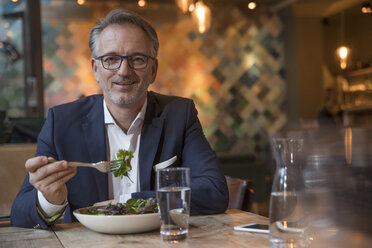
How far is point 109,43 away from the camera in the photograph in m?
1.47

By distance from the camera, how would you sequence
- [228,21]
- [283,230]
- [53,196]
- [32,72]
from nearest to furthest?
[283,230] → [53,196] → [32,72] → [228,21]

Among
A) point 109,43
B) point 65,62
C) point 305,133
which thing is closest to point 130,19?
point 109,43

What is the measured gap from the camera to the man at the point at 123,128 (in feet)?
4.58

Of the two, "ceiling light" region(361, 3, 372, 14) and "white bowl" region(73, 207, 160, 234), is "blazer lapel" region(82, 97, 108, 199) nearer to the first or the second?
"white bowl" region(73, 207, 160, 234)

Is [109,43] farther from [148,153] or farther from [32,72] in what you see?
[32,72]

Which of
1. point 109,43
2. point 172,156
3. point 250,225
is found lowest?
point 250,225

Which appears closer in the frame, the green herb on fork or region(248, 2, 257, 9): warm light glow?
the green herb on fork

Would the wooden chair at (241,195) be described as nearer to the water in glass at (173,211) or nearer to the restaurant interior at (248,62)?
the water in glass at (173,211)

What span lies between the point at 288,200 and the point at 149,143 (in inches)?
30.1

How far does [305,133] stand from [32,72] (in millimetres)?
3079

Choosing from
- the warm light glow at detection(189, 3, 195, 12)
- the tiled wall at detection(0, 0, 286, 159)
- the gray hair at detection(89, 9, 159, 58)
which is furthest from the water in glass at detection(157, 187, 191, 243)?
the tiled wall at detection(0, 0, 286, 159)

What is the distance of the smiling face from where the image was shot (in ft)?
4.81

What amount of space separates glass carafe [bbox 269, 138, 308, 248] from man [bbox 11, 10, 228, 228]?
1.82ft

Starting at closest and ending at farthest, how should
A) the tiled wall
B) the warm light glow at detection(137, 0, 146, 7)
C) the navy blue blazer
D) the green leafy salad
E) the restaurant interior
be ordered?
the green leafy salad < the navy blue blazer < the restaurant interior < the tiled wall < the warm light glow at detection(137, 0, 146, 7)
